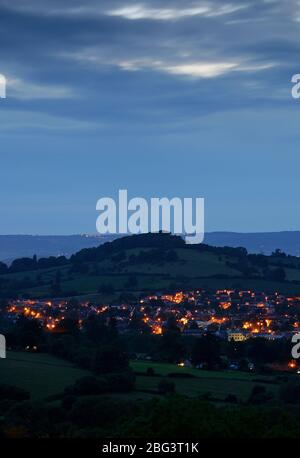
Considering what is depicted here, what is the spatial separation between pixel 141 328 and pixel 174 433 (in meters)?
89.9

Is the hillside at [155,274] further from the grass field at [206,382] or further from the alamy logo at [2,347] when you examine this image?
the grass field at [206,382]

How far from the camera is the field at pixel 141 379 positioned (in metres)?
60.5

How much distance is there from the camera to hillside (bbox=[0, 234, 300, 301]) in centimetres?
16388

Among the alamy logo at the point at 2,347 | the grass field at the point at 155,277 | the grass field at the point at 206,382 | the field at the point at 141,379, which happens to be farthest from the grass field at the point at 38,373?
the grass field at the point at 155,277

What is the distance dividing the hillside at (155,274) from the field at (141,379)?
7650cm

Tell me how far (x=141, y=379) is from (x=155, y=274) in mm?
111587

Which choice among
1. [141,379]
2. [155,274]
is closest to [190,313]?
[155,274]

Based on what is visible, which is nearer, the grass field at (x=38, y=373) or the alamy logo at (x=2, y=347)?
the grass field at (x=38, y=373)

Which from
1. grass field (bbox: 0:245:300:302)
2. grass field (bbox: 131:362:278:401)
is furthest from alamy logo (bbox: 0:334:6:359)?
grass field (bbox: 0:245:300:302)

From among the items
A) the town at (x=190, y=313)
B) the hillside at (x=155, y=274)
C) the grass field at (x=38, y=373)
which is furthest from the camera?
the hillside at (x=155, y=274)

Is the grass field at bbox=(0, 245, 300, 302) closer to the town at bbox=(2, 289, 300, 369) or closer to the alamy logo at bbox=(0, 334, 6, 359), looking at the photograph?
the town at bbox=(2, 289, 300, 369)

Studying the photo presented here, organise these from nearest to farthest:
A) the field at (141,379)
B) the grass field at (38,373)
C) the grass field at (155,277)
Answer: the grass field at (38,373) < the field at (141,379) < the grass field at (155,277)
